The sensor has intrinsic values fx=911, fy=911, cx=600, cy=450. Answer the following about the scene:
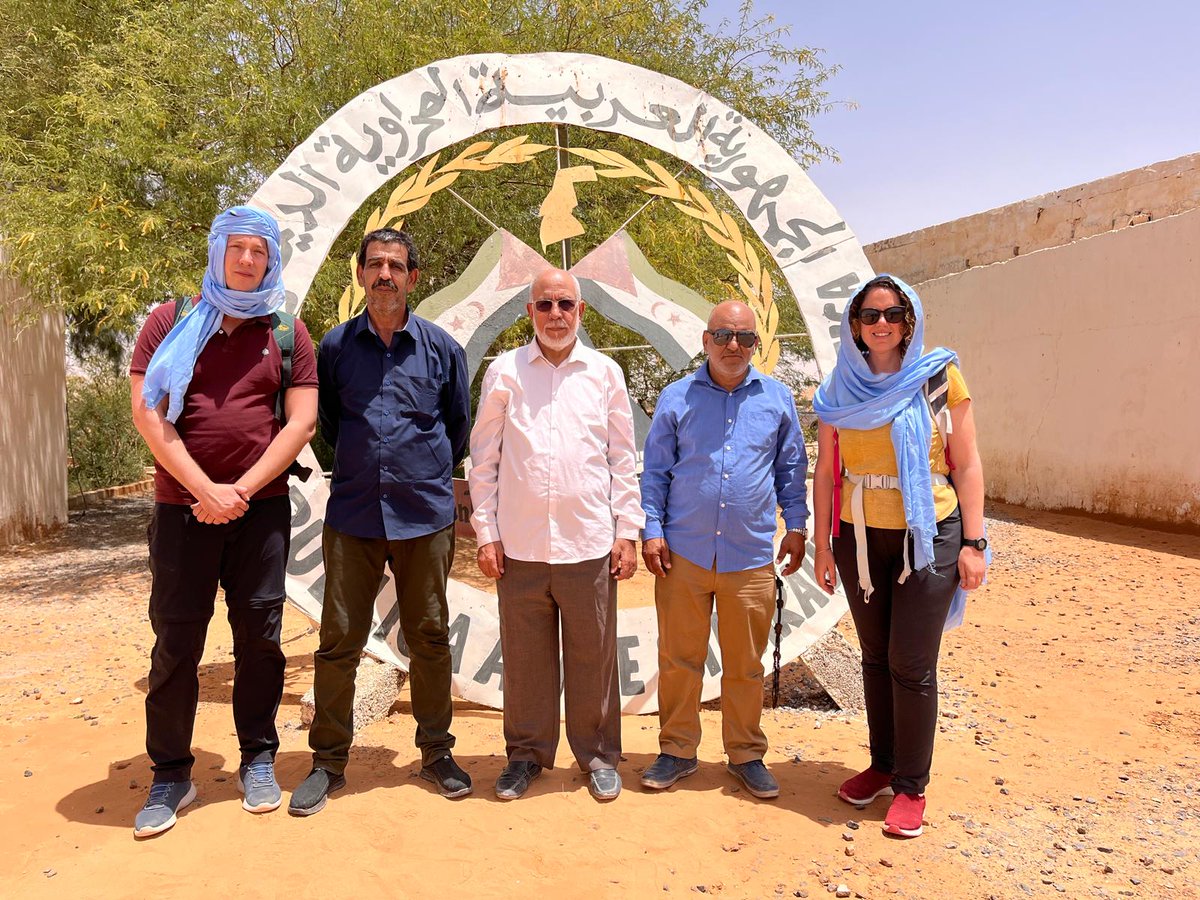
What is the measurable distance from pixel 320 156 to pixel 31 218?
3.35 m

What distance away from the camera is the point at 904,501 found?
2682 millimetres

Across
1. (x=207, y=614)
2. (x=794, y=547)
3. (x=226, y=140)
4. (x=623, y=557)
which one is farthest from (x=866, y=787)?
(x=226, y=140)

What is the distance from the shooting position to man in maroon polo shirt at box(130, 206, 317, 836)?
268 cm

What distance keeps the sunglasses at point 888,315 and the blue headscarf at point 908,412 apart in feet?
0.16

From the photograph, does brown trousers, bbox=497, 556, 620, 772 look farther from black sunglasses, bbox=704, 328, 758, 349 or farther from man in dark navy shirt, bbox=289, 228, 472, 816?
black sunglasses, bbox=704, 328, 758, 349

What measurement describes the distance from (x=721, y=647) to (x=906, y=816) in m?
0.75

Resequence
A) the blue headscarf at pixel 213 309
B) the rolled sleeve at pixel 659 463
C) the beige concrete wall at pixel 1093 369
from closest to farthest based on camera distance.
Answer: the blue headscarf at pixel 213 309 < the rolled sleeve at pixel 659 463 < the beige concrete wall at pixel 1093 369

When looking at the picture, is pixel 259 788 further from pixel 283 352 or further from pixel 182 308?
pixel 182 308

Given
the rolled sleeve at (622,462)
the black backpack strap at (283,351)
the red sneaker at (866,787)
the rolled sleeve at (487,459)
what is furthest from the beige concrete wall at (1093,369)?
the black backpack strap at (283,351)

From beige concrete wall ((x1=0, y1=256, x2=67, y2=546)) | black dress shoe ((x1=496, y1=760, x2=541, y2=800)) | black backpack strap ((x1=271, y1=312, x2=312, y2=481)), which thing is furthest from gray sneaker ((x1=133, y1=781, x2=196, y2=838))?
beige concrete wall ((x1=0, y1=256, x2=67, y2=546))

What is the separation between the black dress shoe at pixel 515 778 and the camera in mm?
2973

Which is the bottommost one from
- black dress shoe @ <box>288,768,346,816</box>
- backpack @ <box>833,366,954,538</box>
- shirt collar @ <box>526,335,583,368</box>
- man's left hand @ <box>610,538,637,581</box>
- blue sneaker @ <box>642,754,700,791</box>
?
blue sneaker @ <box>642,754,700,791</box>

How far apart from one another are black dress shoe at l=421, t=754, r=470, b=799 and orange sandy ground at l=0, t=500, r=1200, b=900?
0.05 meters

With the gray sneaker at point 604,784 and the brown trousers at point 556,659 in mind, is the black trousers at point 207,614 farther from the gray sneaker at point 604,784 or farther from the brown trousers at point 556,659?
the gray sneaker at point 604,784
